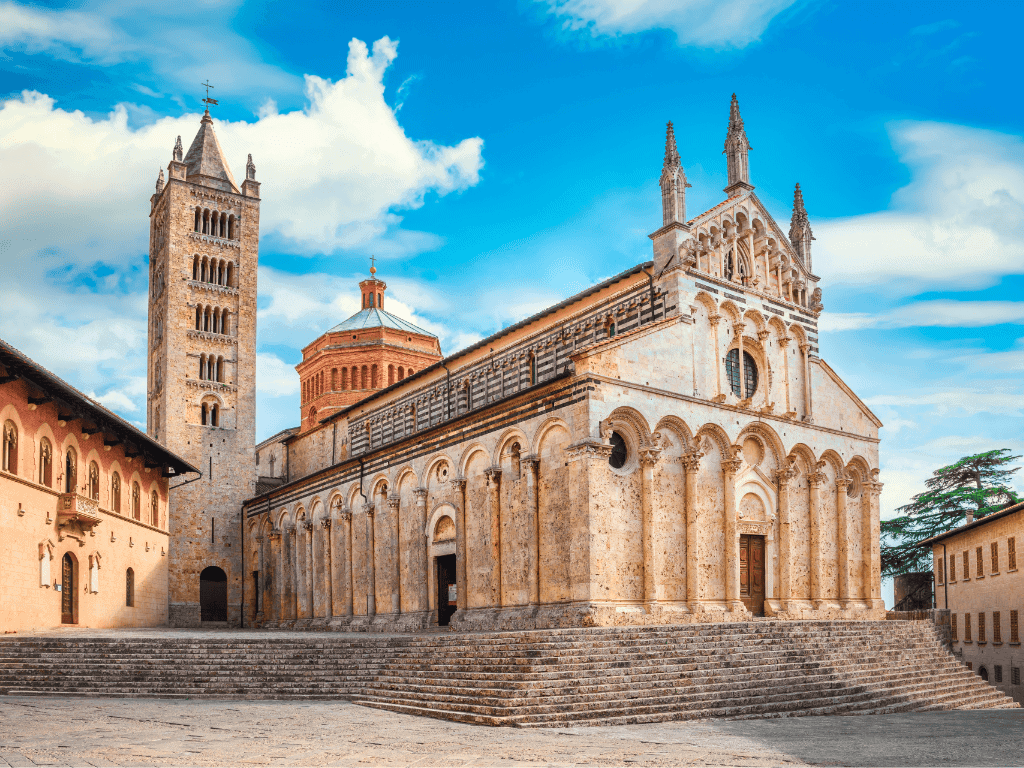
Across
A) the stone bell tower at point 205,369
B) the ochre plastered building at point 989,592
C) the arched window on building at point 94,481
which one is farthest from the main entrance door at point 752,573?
the stone bell tower at point 205,369

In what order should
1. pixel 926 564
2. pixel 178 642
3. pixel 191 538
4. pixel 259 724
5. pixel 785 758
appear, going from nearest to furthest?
pixel 785 758, pixel 259 724, pixel 178 642, pixel 191 538, pixel 926 564

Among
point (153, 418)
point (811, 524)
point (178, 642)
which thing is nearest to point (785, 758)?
point (178, 642)

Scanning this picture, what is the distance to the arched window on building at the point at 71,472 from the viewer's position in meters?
29.0

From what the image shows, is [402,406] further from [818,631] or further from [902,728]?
[902,728]

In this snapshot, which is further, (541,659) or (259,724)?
(541,659)

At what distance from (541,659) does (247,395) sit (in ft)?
101

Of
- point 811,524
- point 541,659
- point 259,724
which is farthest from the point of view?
point 811,524

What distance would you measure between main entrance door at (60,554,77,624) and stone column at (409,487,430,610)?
10642mm

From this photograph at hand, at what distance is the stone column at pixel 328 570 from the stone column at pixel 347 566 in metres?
0.87

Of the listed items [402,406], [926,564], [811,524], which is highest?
[402,406]

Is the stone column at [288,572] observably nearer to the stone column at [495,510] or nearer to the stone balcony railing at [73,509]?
the stone balcony railing at [73,509]

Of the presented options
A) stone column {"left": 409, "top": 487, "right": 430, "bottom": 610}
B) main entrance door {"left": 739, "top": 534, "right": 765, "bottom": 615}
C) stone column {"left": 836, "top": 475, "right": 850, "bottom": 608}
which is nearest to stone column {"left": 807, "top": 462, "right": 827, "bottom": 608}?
stone column {"left": 836, "top": 475, "right": 850, "bottom": 608}

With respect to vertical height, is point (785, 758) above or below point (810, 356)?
below

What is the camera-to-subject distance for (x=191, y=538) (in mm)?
41938
